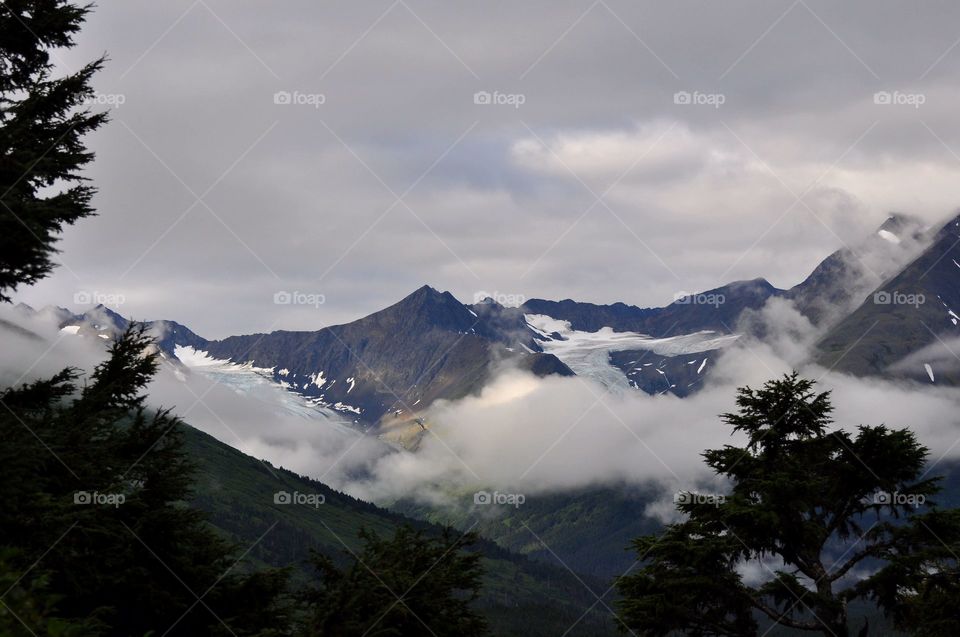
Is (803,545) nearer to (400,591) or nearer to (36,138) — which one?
(400,591)

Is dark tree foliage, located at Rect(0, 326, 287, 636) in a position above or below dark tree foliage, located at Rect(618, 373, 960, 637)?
below

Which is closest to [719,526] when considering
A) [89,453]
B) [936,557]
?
[936,557]

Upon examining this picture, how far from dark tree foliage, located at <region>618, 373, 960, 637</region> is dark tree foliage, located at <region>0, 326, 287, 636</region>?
1467 cm

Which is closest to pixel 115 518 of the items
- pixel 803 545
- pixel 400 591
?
pixel 400 591

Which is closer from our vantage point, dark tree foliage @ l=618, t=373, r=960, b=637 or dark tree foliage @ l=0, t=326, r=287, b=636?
dark tree foliage @ l=0, t=326, r=287, b=636

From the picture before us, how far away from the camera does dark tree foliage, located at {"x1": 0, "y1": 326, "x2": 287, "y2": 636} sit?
19.9 m

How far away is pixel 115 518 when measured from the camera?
86.0 ft

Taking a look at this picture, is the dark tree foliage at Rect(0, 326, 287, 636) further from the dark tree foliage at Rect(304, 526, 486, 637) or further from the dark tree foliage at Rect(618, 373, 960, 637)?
the dark tree foliage at Rect(618, 373, 960, 637)

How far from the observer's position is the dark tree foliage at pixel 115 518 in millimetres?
19906

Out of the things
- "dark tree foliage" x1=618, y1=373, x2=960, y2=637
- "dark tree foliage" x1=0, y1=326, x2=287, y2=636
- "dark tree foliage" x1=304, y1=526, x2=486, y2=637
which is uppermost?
"dark tree foliage" x1=618, y1=373, x2=960, y2=637

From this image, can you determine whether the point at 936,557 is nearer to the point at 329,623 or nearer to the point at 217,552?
the point at 329,623

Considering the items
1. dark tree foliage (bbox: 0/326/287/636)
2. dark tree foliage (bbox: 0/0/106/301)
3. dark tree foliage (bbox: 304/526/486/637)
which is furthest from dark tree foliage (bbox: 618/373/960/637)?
dark tree foliage (bbox: 0/0/106/301)

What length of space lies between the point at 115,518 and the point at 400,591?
8.19 m

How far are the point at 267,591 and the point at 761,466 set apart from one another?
20.2m
